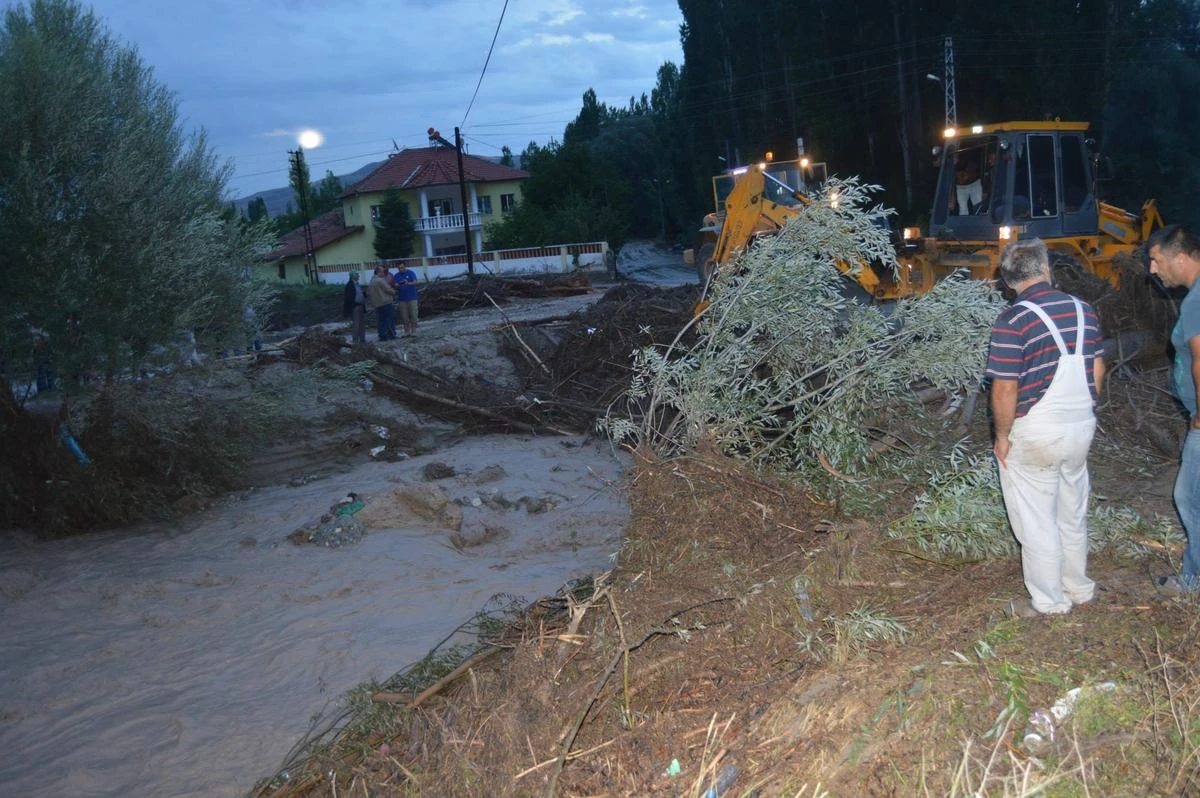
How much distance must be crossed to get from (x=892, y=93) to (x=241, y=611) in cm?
3529

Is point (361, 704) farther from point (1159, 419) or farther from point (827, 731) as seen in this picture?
point (1159, 419)

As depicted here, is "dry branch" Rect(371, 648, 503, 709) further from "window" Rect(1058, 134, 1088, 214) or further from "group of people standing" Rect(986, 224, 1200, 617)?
"window" Rect(1058, 134, 1088, 214)

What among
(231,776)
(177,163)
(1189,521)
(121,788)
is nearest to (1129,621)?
(1189,521)

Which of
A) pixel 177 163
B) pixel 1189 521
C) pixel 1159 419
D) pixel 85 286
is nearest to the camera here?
pixel 1189 521

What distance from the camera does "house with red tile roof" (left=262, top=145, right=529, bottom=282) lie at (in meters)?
51.6

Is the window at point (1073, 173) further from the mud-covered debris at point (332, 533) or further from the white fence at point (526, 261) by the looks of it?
the white fence at point (526, 261)

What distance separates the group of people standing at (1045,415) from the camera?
3920mm

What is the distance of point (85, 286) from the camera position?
31.1 feet

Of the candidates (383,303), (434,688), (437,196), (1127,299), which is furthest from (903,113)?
(434,688)

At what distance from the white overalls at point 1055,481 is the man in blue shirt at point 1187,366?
592mm

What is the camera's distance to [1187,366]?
4.40 meters

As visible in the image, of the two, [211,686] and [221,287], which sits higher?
[221,287]

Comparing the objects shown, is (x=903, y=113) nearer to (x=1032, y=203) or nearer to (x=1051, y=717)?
(x=1032, y=203)

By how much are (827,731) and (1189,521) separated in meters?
2.17
